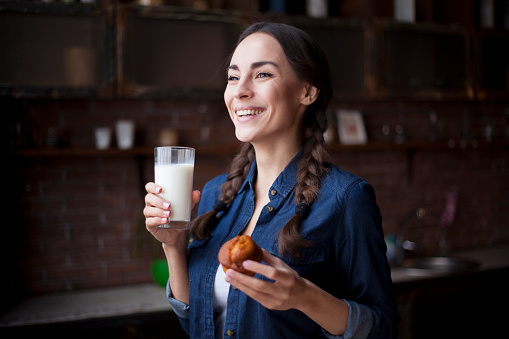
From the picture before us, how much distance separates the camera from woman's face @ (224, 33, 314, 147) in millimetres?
1312

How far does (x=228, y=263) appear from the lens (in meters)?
1.07

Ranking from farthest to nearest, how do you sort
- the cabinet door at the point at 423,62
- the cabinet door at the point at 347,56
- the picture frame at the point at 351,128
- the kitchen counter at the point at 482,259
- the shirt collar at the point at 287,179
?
the picture frame at the point at 351,128 → the cabinet door at the point at 423,62 → the cabinet door at the point at 347,56 → the kitchen counter at the point at 482,259 → the shirt collar at the point at 287,179

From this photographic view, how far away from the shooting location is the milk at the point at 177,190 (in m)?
1.29

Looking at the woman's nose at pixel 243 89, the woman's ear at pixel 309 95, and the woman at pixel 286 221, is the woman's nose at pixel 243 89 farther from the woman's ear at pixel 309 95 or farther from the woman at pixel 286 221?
the woman's ear at pixel 309 95

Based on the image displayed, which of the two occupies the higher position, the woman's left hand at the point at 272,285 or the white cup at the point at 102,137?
the white cup at the point at 102,137

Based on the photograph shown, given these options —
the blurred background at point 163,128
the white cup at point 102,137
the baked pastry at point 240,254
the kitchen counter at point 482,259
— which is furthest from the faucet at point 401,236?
the baked pastry at point 240,254

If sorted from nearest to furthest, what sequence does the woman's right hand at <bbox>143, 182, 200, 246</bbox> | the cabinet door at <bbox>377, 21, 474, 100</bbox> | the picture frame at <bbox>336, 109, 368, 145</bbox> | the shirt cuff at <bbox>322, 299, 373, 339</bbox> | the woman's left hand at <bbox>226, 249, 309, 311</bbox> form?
1. the woman's left hand at <bbox>226, 249, 309, 311</bbox>
2. the shirt cuff at <bbox>322, 299, 373, 339</bbox>
3. the woman's right hand at <bbox>143, 182, 200, 246</bbox>
4. the cabinet door at <bbox>377, 21, 474, 100</bbox>
5. the picture frame at <bbox>336, 109, 368, 145</bbox>

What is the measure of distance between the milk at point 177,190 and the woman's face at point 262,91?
0.56 ft

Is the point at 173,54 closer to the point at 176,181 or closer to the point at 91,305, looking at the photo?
the point at 91,305

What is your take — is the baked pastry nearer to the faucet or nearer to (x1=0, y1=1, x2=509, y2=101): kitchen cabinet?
(x1=0, y1=1, x2=509, y2=101): kitchen cabinet

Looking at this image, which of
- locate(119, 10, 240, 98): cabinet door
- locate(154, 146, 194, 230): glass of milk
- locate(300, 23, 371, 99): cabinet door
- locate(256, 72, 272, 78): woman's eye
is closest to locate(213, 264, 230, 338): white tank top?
locate(154, 146, 194, 230): glass of milk

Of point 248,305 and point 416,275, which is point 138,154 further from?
point 248,305

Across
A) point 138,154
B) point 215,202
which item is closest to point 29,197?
point 138,154

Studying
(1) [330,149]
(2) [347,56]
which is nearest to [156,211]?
(1) [330,149]
